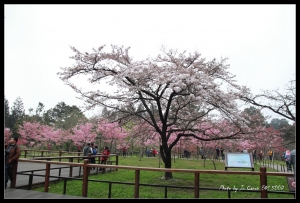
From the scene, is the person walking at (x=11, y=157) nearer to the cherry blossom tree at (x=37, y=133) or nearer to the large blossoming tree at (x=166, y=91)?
the large blossoming tree at (x=166, y=91)

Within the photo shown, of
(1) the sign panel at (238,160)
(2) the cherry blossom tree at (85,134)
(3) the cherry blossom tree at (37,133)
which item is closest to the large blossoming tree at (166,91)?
(1) the sign panel at (238,160)

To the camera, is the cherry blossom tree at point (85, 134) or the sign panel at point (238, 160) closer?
the sign panel at point (238, 160)

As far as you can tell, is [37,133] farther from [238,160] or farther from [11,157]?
[238,160]

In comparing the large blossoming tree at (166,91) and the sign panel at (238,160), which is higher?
the large blossoming tree at (166,91)

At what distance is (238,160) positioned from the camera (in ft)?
19.8

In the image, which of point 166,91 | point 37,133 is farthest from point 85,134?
point 166,91

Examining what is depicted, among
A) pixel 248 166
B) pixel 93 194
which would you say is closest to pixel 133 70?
pixel 93 194

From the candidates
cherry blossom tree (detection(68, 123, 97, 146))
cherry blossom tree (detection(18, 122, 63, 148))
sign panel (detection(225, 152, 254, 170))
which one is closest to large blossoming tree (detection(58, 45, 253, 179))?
sign panel (detection(225, 152, 254, 170))

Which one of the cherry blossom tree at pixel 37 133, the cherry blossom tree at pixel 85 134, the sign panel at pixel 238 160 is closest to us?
the sign panel at pixel 238 160

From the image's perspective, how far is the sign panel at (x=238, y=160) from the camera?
19.4 feet

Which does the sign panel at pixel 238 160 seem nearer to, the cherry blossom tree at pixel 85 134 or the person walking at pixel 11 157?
the person walking at pixel 11 157

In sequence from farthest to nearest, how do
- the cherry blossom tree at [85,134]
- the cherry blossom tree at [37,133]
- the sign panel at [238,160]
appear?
1. the cherry blossom tree at [37,133]
2. the cherry blossom tree at [85,134]
3. the sign panel at [238,160]

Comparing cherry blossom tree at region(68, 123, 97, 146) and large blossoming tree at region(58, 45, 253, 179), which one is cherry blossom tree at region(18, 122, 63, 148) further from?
large blossoming tree at region(58, 45, 253, 179)
